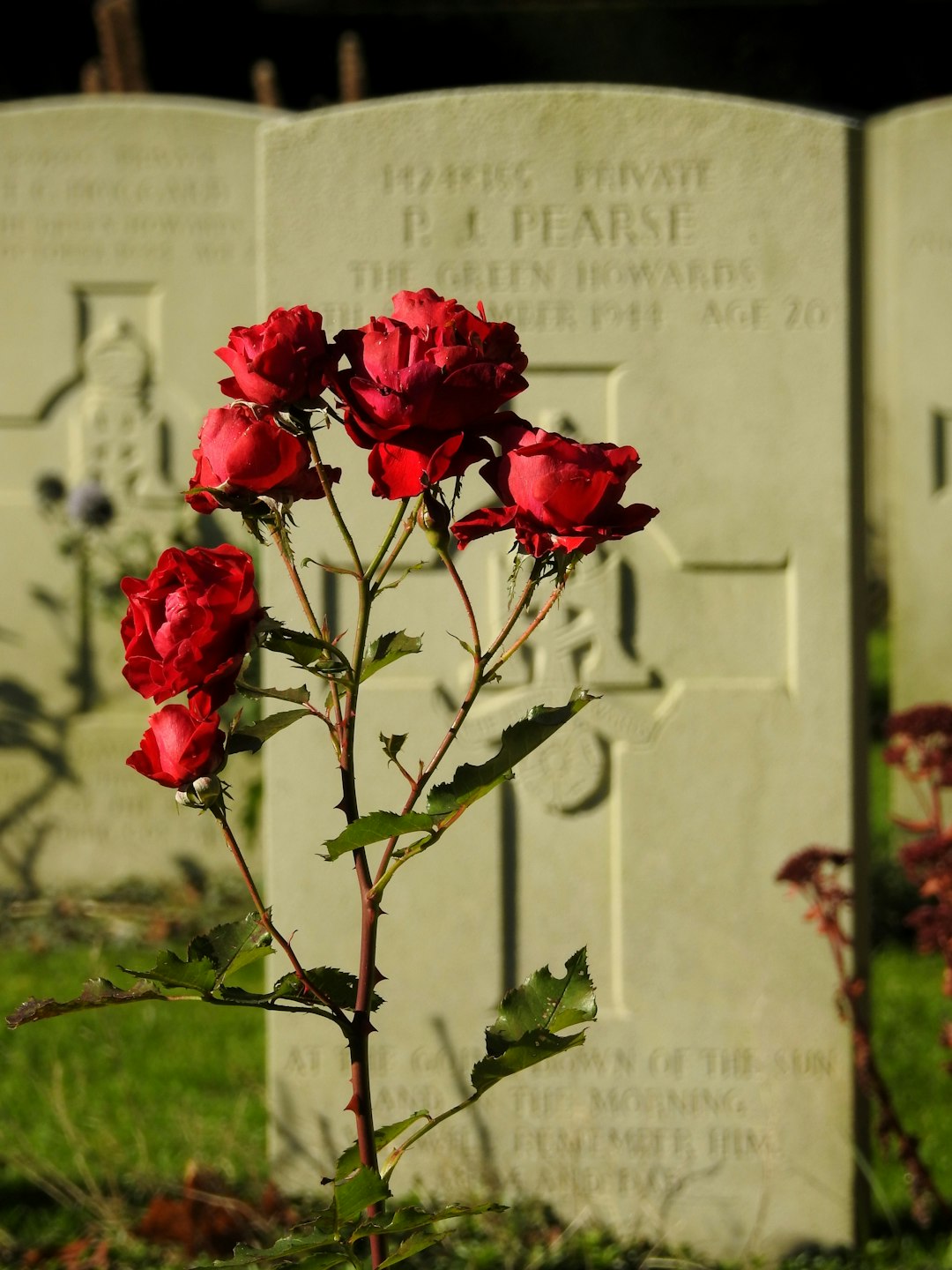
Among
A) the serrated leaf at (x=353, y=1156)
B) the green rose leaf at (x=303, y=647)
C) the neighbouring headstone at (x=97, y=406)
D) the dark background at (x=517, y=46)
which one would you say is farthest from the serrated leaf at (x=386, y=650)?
the dark background at (x=517, y=46)

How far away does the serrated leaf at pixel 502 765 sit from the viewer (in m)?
1.23

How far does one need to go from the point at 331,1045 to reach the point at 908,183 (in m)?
3.36

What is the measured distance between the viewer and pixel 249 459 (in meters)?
1.20

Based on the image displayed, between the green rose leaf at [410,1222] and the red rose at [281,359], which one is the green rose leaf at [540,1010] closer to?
the green rose leaf at [410,1222]

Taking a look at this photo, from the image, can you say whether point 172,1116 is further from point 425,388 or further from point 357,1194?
point 425,388

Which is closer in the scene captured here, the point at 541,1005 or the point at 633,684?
the point at 541,1005

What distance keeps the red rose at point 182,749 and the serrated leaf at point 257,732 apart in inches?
0.8

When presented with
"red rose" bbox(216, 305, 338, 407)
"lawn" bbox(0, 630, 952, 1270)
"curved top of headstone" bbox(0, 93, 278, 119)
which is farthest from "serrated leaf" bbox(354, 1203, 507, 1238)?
Result: "curved top of headstone" bbox(0, 93, 278, 119)

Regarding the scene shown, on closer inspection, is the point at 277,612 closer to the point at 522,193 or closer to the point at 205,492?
the point at 522,193

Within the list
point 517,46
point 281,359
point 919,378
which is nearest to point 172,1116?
point 281,359

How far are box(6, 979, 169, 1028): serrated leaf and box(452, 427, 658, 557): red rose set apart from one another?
0.44 m

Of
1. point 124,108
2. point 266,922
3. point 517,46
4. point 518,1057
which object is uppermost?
point 517,46

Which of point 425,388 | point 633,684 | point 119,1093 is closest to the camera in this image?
point 425,388

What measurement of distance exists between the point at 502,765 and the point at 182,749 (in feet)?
0.82
